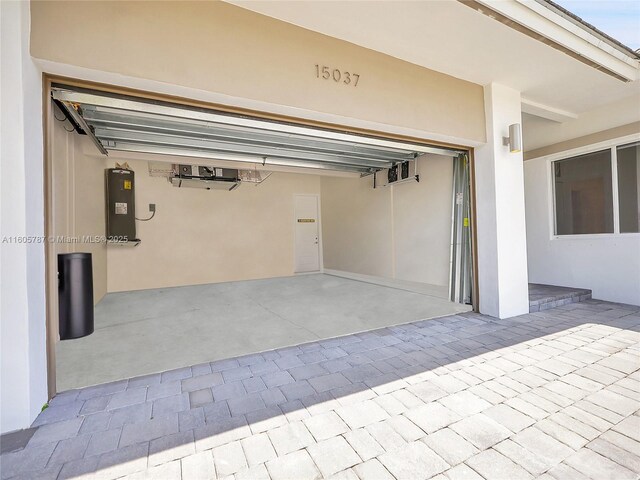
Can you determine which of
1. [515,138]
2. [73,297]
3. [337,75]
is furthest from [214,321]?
[515,138]

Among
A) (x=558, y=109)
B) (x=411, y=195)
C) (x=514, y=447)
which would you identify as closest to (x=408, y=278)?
(x=411, y=195)

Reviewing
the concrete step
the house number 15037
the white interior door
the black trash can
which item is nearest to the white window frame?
the concrete step

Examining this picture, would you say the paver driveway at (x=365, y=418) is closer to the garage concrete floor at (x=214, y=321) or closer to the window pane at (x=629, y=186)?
the garage concrete floor at (x=214, y=321)

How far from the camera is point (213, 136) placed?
13.7 ft

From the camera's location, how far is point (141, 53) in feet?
6.74

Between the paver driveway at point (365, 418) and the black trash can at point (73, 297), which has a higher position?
the black trash can at point (73, 297)

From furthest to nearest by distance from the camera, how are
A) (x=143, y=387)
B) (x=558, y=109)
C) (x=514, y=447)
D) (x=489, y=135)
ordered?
(x=558, y=109) → (x=489, y=135) → (x=143, y=387) → (x=514, y=447)

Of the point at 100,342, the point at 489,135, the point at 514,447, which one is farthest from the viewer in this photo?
the point at 489,135

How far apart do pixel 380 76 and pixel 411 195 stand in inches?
127

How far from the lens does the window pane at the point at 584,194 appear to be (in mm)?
4391

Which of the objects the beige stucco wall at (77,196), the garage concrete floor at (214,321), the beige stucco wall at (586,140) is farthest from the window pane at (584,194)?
the beige stucco wall at (77,196)

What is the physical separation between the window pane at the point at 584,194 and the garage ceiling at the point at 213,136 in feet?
7.68

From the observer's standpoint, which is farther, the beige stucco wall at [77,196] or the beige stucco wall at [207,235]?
the beige stucco wall at [207,235]

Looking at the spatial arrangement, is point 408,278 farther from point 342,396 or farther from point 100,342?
point 100,342
